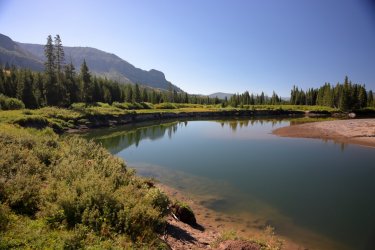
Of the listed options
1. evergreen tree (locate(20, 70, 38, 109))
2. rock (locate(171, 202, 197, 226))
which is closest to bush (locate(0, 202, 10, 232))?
rock (locate(171, 202, 197, 226))

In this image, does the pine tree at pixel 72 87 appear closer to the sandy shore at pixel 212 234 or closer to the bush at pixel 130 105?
the bush at pixel 130 105

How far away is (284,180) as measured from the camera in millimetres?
23703

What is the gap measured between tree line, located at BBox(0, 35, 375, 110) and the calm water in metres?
48.4

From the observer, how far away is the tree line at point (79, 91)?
256 ft

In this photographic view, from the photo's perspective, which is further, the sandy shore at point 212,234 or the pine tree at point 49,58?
the pine tree at point 49,58

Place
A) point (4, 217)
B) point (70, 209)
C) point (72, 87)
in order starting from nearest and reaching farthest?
point (4, 217) < point (70, 209) < point (72, 87)

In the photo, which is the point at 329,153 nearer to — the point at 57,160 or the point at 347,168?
the point at 347,168

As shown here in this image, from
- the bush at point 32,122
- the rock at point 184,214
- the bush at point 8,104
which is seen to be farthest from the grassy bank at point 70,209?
the bush at point 8,104

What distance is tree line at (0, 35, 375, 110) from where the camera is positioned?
77938 millimetres

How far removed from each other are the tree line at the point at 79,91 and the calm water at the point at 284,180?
48.4 meters

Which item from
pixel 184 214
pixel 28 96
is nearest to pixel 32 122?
pixel 184 214

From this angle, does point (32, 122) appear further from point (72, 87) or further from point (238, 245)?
point (72, 87)

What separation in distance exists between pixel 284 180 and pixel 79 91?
270 ft

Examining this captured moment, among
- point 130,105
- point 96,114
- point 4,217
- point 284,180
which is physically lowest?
point 284,180
